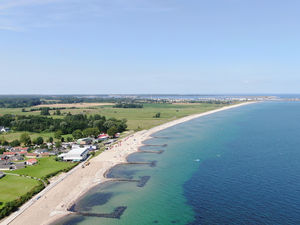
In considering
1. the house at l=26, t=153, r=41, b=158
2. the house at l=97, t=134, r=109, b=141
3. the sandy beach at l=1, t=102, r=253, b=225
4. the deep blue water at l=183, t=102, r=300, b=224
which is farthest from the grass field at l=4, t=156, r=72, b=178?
the deep blue water at l=183, t=102, r=300, b=224

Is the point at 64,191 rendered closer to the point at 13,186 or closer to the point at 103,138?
the point at 13,186

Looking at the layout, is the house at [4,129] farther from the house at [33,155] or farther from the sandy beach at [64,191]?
the sandy beach at [64,191]

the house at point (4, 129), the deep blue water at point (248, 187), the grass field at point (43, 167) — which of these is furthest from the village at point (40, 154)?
the house at point (4, 129)

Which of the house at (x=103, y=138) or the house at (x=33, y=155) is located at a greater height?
the house at (x=103, y=138)

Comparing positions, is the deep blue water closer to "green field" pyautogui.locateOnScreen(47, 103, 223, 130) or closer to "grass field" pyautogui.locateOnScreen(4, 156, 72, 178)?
"grass field" pyautogui.locateOnScreen(4, 156, 72, 178)

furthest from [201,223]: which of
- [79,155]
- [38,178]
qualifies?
[79,155]

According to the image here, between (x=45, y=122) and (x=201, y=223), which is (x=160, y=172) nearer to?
(x=201, y=223)

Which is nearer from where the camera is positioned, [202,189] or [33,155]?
[202,189]

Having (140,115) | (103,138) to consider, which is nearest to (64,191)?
(103,138)
